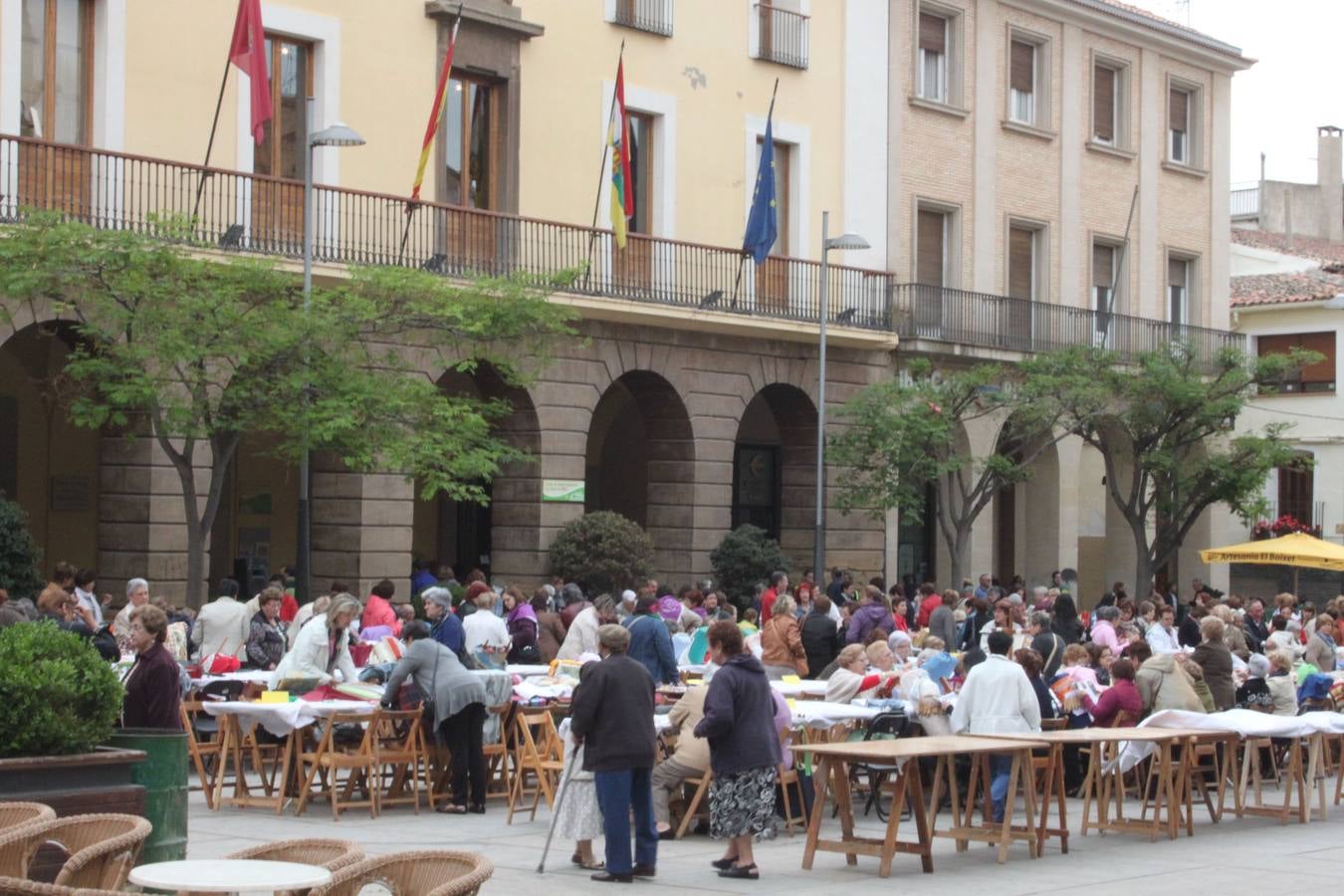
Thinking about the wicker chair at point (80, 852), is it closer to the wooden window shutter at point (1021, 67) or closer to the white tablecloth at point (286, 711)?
the white tablecloth at point (286, 711)

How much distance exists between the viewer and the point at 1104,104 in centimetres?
4069

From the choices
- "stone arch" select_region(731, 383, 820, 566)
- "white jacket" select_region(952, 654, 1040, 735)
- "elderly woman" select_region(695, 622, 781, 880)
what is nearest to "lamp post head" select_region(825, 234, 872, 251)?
"stone arch" select_region(731, 383, 820, 566)

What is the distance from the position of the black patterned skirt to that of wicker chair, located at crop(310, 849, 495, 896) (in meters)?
5.11

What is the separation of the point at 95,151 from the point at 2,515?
4549 millimetres

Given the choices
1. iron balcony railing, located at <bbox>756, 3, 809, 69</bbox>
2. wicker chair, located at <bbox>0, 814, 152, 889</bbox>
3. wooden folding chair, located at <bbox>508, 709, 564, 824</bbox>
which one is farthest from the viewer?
iron balcony railing, located at <bbox>756, 3, 809, 69</bbox>

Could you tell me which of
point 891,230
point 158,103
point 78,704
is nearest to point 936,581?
point 891,230

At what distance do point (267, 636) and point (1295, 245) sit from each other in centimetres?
4149

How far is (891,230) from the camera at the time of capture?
35.9m

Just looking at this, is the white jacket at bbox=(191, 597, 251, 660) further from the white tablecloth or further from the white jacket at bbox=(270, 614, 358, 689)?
the white tablecloth

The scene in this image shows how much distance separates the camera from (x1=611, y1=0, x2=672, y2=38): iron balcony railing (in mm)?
32125

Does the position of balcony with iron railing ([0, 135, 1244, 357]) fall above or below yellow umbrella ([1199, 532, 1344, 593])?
above

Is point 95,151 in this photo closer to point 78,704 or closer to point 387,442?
point 387,442

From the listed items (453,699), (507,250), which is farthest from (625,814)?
(507,250)

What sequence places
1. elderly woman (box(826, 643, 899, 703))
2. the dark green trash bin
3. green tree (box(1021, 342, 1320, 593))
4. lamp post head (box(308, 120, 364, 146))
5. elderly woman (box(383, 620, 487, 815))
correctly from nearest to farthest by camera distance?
the dark green trash bin < elderly woman (box(383, 620, 487, 815)) < elderly woman (box(826, 643, 899, 703)) < lamp post head (box(308, 120, 364, 146)) < green tree (box(1021, 342, 1320, 593))
